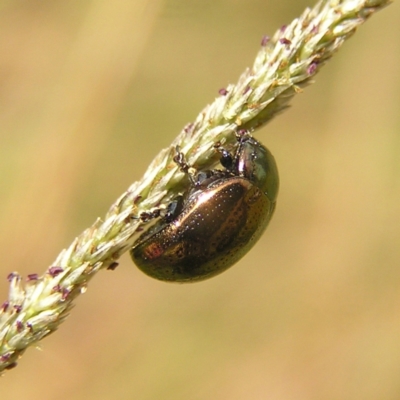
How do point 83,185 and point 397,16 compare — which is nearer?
point 83,185

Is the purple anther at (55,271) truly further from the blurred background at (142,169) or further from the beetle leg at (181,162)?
the blurred background at (142,169)

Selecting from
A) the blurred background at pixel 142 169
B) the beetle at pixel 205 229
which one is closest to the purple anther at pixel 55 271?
the beetle at pixel 205 229

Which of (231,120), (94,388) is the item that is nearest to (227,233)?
(231,120)

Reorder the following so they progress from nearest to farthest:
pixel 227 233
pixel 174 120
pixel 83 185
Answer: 1. pixel 227 233
2. pixel 83 185
3. pixel 174 120

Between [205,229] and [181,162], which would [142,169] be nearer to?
[205,229]

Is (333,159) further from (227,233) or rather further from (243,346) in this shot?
(227,233)

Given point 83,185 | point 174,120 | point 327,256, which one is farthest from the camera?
point 174,120

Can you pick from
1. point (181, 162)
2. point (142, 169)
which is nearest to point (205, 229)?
point (181, 162)
